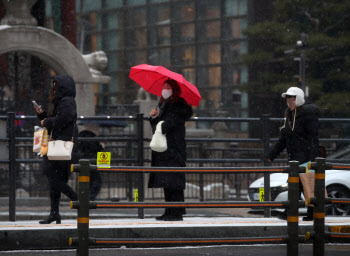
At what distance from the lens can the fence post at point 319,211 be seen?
866 centimetres

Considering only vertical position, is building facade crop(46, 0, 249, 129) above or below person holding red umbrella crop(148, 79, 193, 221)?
above

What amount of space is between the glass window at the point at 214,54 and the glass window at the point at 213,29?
432mm

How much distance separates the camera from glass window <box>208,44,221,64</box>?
3959 cm

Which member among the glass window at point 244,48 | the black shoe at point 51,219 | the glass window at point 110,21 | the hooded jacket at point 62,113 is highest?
the glass window at point 110,21

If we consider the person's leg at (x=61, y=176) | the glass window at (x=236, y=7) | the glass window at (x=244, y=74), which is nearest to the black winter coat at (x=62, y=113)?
the person's leg at (x=61, y=176)

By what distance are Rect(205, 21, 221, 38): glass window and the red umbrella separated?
2762 cm

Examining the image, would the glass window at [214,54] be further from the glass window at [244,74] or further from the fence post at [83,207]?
the fence post at [83,207]

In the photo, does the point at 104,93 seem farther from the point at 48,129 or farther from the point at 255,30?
the point at 48,129

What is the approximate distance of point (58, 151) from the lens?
10.9 m

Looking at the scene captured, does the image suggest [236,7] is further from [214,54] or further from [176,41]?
[176,41]

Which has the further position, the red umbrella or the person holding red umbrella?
the red umbrella

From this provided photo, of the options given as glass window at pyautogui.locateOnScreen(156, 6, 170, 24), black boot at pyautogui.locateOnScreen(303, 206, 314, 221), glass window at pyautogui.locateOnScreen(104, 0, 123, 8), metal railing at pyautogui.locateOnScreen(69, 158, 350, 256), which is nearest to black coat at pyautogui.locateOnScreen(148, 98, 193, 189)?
black boot at pyautogui.locateOnScreen(303, 206, 314, 221)

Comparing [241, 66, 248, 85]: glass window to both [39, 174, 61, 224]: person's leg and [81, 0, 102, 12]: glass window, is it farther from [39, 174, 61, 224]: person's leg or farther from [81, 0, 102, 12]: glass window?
[39, 174, 61, 224]: person's leg

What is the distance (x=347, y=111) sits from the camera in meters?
33.2
